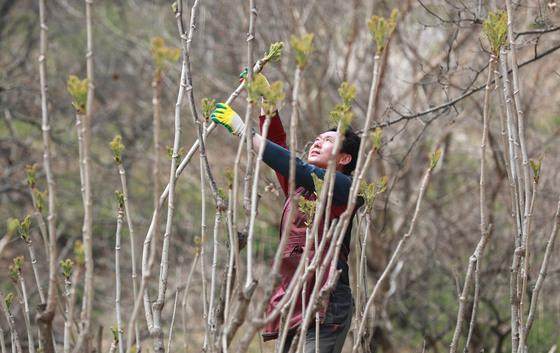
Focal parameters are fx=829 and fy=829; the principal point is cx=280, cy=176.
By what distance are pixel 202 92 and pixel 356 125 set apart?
1.74 metres

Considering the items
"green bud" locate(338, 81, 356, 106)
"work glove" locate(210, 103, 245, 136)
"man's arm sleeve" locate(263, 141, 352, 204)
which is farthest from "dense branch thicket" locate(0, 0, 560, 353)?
"green bud" locate(338, 81, 356, 106)

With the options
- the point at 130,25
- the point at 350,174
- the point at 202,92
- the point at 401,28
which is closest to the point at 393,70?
the point at 401,28

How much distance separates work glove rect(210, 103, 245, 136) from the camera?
109 inches

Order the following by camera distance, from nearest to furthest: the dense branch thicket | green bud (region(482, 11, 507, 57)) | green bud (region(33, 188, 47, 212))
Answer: green bud (region(33, 188, 47, 212)) → green bud (region(482, 11, 507, 57)) → the dense branch thicket

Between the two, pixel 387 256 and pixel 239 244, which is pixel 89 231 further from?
pixel 387 256

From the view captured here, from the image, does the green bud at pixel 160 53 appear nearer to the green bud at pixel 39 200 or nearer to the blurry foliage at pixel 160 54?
the blurry foliage at pixel 160 54

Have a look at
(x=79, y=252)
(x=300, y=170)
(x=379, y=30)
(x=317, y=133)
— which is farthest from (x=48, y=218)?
(x=317, y=133)

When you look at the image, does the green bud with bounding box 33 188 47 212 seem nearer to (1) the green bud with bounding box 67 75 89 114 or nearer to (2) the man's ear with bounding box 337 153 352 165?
(1) the green bud with bounding box 67 75 89 114

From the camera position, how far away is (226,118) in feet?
9.15

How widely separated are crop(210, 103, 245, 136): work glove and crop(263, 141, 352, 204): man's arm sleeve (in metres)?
0.14

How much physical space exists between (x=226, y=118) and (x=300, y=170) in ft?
1.20

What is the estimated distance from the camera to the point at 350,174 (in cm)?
366

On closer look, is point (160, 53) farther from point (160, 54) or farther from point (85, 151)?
point (85, 151)

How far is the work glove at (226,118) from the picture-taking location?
278 cm
